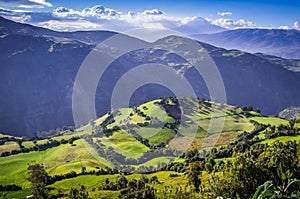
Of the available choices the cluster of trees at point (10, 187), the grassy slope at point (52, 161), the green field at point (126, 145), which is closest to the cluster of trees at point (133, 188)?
the cluster of trees at point (10, 187)

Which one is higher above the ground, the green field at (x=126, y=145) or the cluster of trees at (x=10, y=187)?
the green field at (x=126, y=145)

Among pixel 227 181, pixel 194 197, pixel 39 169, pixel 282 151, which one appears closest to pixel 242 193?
pixel 227 181

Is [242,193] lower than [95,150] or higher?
higher

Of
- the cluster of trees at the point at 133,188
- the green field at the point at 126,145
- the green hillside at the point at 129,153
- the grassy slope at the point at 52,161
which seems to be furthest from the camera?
the green field at the point at 126,145

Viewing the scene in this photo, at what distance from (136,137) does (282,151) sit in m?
138

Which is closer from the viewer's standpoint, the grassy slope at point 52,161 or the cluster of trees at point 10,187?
the cluster of trees at point 10,187

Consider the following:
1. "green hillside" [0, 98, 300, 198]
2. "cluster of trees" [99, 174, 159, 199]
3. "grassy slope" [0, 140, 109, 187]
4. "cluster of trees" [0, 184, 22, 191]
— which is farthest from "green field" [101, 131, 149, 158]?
"cluster of trees" [99, 174, 159, 199]

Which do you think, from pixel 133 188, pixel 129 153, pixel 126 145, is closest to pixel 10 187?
pixel 129 153

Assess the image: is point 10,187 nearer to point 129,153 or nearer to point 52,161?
point 52,161

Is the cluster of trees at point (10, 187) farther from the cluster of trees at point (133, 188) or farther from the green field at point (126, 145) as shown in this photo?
the green field at point (126, 145)

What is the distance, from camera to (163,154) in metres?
164

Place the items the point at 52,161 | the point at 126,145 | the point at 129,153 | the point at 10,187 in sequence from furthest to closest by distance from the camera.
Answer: the point at 126,145
the point at 52,161
the point at 129,153
the point at 10,187

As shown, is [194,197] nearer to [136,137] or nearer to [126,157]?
[126,157]

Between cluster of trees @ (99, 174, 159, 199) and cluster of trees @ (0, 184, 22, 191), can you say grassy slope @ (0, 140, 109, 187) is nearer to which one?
cluster of trees @ (0, 184, 22, 191)
